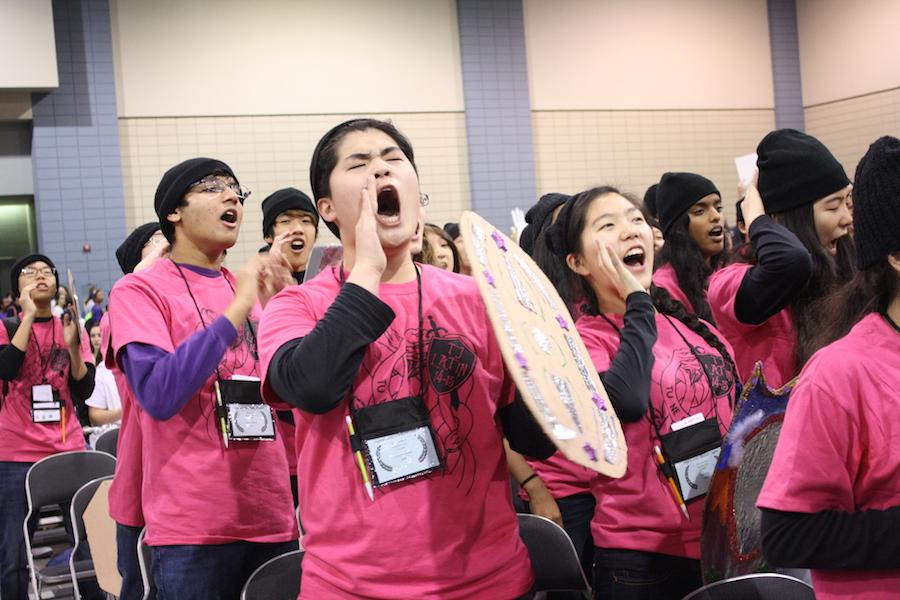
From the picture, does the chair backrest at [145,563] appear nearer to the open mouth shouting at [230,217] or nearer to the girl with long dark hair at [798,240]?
the open mouth shouting at [230,217]

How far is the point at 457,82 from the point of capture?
37.6ft

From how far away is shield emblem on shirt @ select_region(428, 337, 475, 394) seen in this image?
173 cm

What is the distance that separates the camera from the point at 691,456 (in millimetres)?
2221

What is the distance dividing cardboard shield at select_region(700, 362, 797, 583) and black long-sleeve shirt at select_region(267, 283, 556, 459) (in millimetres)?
733

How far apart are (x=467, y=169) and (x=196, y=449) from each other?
919 centimetres

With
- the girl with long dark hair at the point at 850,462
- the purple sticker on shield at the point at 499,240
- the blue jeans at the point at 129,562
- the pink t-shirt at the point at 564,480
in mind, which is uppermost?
the purple sticker on shield at the point at 499,240

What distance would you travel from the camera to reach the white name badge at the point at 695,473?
2182mm

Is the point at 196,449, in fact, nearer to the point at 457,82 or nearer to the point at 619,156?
the point at 457,82

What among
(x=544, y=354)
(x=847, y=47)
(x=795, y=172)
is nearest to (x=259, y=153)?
(x=847, y=47)

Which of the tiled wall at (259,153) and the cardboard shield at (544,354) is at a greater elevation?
the tiled wall at (259,153)

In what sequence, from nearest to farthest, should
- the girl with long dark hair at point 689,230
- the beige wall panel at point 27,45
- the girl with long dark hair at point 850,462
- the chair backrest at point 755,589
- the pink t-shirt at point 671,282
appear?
1. the girl with long dark hair at point 850,462
2. the chair backrest at point 755,589
3. the pink t-shirt at point 671,282
4. the girl with long dark hair at point 689,230
5. the beige wall panel at point 27,45

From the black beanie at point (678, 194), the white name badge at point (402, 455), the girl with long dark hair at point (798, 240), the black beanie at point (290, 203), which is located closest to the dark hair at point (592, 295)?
the girl with long dark hair at point (798, 240)

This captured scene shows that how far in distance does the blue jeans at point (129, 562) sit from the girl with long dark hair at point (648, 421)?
4.76 feet

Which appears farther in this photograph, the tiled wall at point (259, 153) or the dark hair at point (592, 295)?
the tiled wall at point (259, 153)
